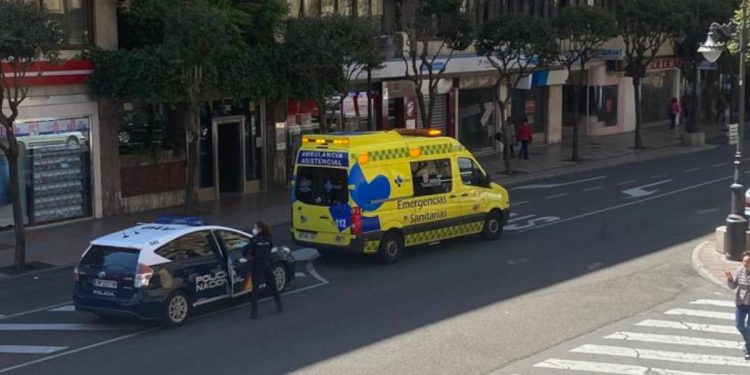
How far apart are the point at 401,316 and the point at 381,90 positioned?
21821 mm

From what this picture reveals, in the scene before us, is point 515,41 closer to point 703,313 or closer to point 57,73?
point 57,73

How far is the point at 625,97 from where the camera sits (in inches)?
2104

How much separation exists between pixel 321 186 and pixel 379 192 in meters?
1.17

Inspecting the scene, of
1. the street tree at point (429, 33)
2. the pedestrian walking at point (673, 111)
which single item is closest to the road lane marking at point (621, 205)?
the street tree at point (429, 33)

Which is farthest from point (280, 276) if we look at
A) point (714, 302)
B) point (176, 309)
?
point (714, 302)

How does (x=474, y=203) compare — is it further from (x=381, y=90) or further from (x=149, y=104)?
(x=381, y=90)

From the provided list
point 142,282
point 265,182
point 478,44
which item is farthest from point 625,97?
point 142,282

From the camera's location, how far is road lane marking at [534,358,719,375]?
46.3ft

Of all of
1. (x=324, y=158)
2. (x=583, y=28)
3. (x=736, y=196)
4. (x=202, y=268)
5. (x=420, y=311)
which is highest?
(x=583, y=28)

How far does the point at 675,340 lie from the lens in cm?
1584

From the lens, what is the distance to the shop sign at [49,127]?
26562 mm

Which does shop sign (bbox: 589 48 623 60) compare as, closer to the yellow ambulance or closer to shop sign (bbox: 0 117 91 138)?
the yellow ambulance

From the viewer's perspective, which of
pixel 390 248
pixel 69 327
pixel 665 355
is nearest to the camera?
pixel 665 355

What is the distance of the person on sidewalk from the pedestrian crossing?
378mm
